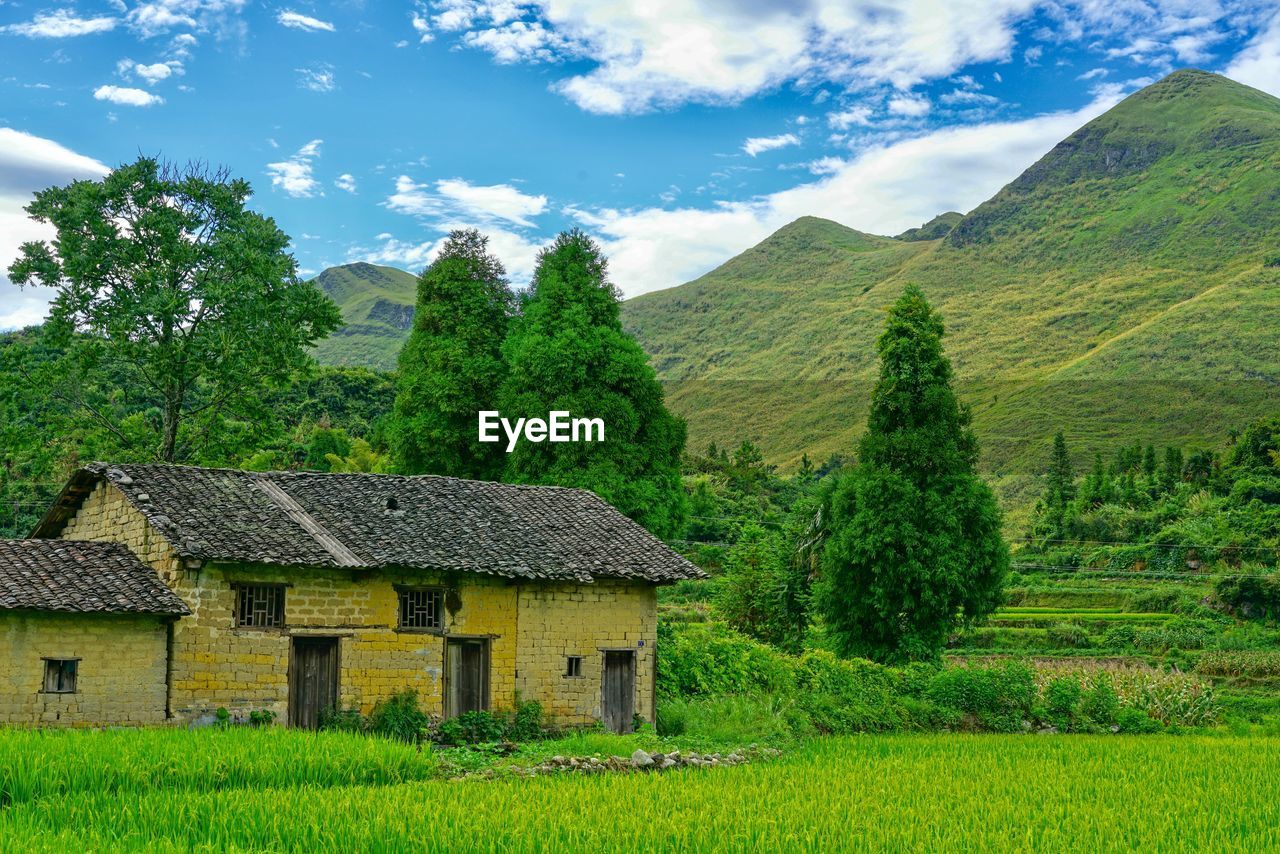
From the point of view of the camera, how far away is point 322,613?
21.7 m

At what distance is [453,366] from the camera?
37250mm

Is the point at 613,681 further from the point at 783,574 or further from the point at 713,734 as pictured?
the point at 783,574

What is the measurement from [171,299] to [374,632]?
14.3 metres

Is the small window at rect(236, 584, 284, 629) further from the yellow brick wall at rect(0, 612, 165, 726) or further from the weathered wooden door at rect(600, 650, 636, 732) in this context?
the weathered wooden door at rect(600, 650, 636, 732)

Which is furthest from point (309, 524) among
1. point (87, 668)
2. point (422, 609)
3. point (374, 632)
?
point (87, 668)

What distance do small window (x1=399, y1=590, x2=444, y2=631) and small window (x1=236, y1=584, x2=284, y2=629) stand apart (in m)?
2.34

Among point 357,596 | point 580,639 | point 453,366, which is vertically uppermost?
point 453,366

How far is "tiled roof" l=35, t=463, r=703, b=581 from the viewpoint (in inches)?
834

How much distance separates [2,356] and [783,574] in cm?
2250

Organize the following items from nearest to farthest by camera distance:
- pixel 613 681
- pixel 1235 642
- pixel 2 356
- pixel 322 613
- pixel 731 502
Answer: pixel 322 613 < pixel 613 681 < pixel 2 356 < pixel 1235 642 < pixel 731 502

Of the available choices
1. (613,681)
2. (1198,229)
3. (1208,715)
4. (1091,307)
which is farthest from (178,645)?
(1198,229)

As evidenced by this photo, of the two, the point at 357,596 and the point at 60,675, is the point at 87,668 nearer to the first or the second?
the point at 60,675

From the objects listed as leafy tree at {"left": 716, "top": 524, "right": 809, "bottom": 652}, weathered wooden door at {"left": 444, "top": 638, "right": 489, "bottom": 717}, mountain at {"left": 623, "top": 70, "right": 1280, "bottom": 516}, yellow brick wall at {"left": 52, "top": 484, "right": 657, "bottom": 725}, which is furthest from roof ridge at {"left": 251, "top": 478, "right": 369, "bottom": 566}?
mountain at {"left": 623, "top": 70, "right": 1280, "bottom": 516}

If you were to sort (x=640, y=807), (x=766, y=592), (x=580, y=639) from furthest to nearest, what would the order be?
1. (x=766, y=592)
2. (x=580, y=639)
3. (x=640, y=807)
